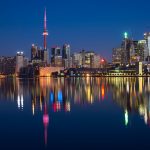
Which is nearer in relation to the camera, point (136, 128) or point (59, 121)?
point (136, 128)

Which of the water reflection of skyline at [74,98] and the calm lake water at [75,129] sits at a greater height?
the water reflection of skyline at [74,98]

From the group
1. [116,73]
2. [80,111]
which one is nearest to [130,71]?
[116,73]

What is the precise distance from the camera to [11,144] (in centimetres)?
1220

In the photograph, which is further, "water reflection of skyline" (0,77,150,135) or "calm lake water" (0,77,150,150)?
"water reflection of skyline" (0,77,150,135)

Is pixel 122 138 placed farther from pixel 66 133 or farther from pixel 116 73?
pixel 116 73

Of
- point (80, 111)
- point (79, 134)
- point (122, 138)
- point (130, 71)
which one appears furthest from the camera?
point (130, 71)

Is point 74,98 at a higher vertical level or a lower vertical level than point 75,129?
higher

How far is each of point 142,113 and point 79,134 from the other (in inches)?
243

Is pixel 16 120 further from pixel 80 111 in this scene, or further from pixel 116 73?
pixel 116 73

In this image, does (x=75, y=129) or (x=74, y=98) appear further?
(x=74, y=98)

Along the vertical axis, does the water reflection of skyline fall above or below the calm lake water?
above

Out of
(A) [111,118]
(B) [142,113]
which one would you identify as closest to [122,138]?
(A) [111,118]

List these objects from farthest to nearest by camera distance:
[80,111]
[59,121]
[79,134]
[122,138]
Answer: [80,111]
[59,121]
[79,134]
[122,138]

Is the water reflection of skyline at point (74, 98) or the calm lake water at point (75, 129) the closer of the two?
the calm lake water at point (75, 129)
